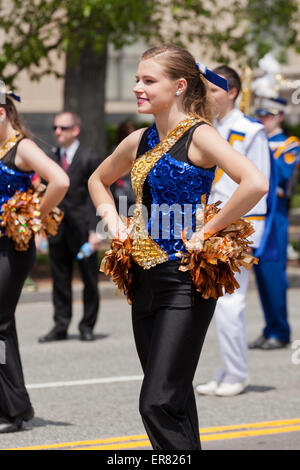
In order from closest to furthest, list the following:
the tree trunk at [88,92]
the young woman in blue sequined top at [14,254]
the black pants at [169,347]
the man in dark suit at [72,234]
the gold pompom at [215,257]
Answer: the black pants at [169,347] < the gold pompom at [215,257] < the young woman in blue sequined top at [14,254] < the man in dark suit at [72,234] < the tree trunk at [88,92]

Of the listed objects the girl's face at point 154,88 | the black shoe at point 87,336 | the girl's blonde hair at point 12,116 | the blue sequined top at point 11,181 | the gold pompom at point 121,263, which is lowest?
the black shoe at point 87,336

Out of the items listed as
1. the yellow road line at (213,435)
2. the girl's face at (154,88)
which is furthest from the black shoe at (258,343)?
the girl's face at (154,88)

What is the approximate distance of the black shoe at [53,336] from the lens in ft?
30.6

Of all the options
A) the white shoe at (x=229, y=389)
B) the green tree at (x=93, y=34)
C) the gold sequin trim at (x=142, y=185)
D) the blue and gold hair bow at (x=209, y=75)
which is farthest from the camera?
the green tree at (x=93, y=34)

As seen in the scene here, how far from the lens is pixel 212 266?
4254mm

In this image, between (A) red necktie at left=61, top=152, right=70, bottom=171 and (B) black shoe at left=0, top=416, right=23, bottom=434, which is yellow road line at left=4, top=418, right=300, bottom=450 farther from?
(A) red necktie at left=61, top=152, right=70, bottom=171

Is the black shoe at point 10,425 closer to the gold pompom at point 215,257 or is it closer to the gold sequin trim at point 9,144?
the gold sequin trim at point 9,144

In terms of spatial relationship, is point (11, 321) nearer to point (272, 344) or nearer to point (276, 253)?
point (276, 253)

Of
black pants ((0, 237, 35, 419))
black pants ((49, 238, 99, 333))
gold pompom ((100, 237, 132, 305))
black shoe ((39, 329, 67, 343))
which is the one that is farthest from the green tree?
gold pompom ((100, 237, 132, 305))

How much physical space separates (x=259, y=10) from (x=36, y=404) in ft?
34.1

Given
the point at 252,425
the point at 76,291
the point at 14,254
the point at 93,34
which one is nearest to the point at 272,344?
the point at 252,425

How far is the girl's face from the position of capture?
4375 millimetres
